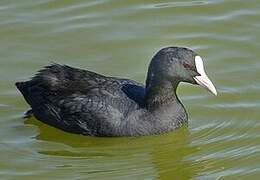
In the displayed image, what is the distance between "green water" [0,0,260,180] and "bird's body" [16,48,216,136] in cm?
13

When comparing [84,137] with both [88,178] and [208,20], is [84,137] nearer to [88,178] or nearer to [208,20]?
[88,178]

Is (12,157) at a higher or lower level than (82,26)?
lower

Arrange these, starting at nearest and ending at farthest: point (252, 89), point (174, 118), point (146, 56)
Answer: point (174, 118)
point (252, 89)
point (146, 56)

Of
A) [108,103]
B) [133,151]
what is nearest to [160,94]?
[108,103]

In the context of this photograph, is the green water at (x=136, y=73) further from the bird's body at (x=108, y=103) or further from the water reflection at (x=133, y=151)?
the bird's body at (x=108, y=103)

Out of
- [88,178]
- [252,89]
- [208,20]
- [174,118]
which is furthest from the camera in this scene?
[208,20]

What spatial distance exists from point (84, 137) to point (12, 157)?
31.4 inches

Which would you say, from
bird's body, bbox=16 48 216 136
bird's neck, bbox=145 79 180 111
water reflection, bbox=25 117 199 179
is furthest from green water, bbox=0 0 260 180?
bird's neck, bbox=145 79 180 111

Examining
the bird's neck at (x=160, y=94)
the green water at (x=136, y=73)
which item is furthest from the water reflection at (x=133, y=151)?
the bird's neck at (x=160, y=94)

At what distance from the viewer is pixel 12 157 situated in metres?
8.29

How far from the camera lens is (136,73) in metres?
9.73

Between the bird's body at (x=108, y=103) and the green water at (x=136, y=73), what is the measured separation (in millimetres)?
130

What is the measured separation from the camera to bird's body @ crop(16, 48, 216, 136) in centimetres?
858

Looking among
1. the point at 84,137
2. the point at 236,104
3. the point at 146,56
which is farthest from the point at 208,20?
the point at 84,137
